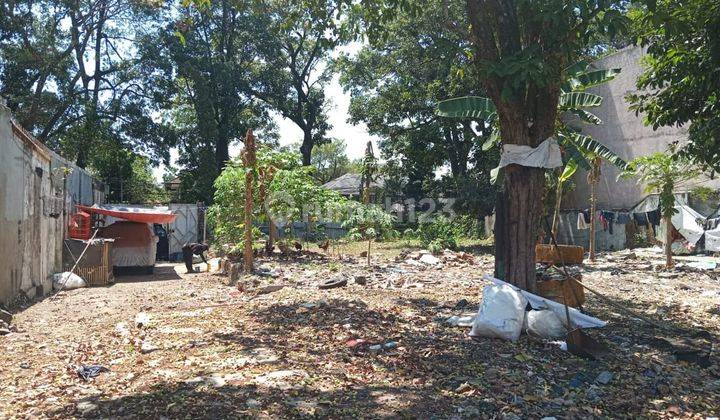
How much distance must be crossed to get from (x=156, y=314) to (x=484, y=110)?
6.28m

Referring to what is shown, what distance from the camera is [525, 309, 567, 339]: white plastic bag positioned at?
593 centimetres

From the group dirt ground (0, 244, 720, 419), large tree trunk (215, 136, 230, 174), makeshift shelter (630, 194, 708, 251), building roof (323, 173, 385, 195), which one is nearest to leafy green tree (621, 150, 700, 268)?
makeshift shelter (630, 194, 708, 251)

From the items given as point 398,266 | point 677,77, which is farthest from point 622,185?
point 677,77

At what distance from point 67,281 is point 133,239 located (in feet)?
12.3

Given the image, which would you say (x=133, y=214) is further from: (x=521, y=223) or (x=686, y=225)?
(x=686, y=225)

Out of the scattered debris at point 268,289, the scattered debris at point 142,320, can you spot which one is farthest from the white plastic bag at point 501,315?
the scattered debris at point 268,289

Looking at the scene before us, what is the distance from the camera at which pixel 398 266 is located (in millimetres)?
13977

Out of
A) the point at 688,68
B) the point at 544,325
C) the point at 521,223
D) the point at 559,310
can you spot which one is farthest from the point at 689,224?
the point at 544,325

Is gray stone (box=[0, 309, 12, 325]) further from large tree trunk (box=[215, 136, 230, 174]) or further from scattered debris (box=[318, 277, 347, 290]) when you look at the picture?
large tree trunk (box=[215, 136, 230, 174])

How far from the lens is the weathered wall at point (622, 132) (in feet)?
65.0

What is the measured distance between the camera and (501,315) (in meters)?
5.88

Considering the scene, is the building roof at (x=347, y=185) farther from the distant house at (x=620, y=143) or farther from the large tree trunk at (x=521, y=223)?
the large tree trunk at (x=521, y=223)

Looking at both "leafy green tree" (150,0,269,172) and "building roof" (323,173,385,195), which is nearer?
"leafy green tree" (150,0,269,172)

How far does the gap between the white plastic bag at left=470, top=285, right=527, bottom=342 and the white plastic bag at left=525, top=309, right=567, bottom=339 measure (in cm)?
12
